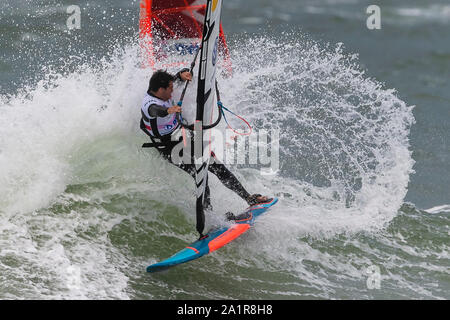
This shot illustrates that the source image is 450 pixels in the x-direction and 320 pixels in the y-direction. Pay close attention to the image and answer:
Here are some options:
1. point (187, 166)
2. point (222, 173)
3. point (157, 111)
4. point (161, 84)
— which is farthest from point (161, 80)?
point (222, 173)

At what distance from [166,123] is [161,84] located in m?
0.38

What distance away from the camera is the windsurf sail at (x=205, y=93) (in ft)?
17.1

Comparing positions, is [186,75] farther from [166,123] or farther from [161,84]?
[166,123]

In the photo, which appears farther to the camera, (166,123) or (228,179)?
(228,179)

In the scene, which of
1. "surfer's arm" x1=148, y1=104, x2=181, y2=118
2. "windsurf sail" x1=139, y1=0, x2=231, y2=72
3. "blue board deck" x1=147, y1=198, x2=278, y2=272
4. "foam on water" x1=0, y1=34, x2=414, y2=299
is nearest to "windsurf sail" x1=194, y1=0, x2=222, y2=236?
"blue board deck" x1=147, y1=198, x2=278, y2=272

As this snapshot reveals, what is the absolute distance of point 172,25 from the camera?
910 cm

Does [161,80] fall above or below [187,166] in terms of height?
above

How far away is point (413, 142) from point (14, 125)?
595cm

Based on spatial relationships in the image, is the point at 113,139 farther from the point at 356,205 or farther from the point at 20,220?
the point at 356,205

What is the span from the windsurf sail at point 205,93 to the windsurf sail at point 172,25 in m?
3.59

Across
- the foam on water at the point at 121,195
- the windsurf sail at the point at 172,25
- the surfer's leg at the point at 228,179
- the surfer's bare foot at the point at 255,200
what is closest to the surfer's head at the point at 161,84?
the surfer's leg at the point at 228,179

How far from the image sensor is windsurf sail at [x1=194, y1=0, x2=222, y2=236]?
522 cm

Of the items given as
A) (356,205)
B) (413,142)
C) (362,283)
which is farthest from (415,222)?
(413,142)
